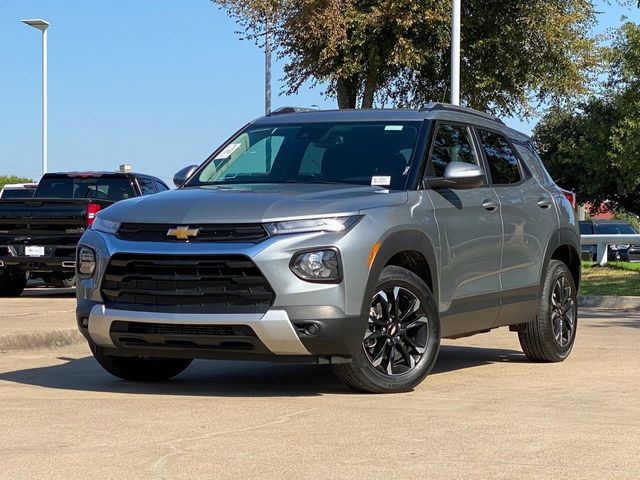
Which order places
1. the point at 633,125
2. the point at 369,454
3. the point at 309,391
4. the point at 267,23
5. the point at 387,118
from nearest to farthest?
the point at 369,454
the point at 309,391
the point at 387,118
the point at 267,23
the point at 633,125

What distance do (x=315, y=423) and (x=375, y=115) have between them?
3072 millimetres

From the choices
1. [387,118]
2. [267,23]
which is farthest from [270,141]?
[267,23]

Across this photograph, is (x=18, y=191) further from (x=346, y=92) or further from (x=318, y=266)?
(x=318, y=266)

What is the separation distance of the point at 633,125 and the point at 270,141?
27.3m

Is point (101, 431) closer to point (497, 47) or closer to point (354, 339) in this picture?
point (354, 339)

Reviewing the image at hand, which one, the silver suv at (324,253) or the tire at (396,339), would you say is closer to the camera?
the silver suv at (324,253)

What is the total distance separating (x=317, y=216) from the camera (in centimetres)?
795

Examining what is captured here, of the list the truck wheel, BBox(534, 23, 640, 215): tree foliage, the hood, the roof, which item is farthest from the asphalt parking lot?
BBox(534, 23, 640, 215): tree foliage

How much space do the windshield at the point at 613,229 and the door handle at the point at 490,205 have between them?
34.2 meters

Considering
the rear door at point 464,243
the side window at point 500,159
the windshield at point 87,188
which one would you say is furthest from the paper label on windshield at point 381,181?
→ the windshield at point 87,188

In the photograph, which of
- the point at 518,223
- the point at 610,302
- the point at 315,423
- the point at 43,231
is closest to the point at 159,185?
the point at 43,231

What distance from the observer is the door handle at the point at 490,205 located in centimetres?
953

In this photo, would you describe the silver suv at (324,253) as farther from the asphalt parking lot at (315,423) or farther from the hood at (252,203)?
the asphalt parking lot at (315,423)

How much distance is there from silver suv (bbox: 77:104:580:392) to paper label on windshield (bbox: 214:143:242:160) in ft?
0.04
